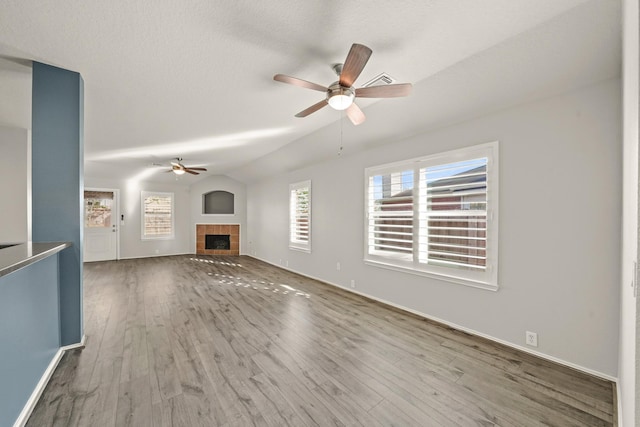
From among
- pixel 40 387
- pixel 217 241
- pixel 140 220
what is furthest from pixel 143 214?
pixel 40 387

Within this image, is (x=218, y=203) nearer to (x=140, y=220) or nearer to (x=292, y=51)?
(x=140, y=220)

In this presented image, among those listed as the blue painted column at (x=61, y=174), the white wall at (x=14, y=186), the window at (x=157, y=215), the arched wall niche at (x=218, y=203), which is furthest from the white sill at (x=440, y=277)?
the window at (x=157, y=215)

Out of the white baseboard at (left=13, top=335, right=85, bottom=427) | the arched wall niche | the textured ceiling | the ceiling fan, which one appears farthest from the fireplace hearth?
the ceiling fan

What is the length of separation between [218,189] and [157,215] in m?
2.04

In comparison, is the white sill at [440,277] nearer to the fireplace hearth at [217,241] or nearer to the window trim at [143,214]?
the fireplace hearth at [217,241]

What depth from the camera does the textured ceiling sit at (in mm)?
1643

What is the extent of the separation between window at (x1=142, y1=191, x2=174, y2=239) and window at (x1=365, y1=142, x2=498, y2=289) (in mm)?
7115

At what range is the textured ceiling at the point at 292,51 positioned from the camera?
164cm

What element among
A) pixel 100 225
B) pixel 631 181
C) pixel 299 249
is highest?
pixel 631 181

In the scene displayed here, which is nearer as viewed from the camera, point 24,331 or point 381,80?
point 24,331

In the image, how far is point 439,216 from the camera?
3.20m

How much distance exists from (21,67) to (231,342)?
3.24 meters

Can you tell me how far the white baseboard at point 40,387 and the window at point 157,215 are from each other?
20.6ft

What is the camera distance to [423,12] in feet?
5.45
